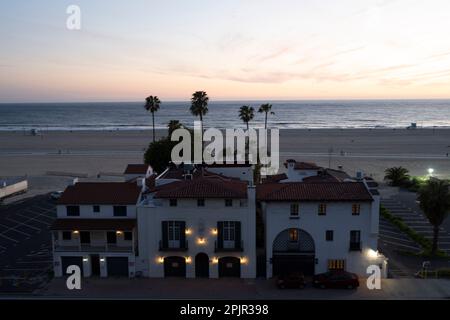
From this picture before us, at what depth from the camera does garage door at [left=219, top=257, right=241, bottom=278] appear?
3038cm

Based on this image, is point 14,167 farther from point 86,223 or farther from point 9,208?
point 86,223

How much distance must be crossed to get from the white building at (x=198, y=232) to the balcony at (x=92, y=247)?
3.91 feet

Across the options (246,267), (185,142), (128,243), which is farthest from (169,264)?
(185,142)

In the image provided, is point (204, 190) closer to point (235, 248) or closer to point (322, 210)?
point (235, 248)

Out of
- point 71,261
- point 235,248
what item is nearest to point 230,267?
point 235,248

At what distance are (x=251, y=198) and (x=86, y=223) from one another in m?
12.0

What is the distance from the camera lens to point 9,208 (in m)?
47.7

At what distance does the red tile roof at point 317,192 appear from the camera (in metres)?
29.4

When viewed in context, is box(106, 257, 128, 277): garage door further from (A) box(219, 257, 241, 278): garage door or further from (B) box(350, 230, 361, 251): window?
(B) box(350, 230, 361, 251): window

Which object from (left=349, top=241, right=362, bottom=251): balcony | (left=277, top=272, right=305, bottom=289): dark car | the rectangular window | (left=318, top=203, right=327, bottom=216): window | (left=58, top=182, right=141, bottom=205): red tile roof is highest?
(left=58, top=182, right=141, bottom=205): red tile roof

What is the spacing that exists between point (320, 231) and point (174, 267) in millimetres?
10576

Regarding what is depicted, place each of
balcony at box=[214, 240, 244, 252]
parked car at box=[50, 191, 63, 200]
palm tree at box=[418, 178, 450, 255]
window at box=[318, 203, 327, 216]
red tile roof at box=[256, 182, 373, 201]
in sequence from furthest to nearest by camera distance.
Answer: parked car at box=[50, 191, 63, 200], palm tree at box=[418, 178, 450, 255], balcony at box=[214, 240, 244, 252], window at box=[318, 203, 327, 216], red tile roof at box=[256, 182, 373, 201]

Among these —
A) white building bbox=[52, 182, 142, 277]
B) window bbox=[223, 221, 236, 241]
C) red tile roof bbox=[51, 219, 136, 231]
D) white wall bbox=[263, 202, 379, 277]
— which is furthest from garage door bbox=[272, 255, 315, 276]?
red tile roof bbox=[51, 219, 136, 231]

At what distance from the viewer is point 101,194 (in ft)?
106
